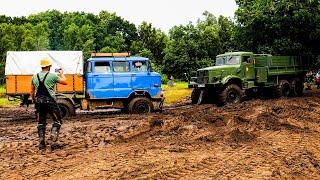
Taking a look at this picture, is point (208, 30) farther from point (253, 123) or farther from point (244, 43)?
point (253, 123)

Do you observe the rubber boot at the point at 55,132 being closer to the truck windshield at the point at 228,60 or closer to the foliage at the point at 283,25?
the truck windshield at the point at 228,60

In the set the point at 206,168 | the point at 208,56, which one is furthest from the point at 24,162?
the point at 208,56

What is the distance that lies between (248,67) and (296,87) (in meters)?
3.66

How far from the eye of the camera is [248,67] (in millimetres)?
22000

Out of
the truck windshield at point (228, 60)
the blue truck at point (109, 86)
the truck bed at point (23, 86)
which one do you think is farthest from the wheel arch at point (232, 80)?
the truck bed at point (23, 86)

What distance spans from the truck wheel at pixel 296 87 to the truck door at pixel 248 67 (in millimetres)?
2953

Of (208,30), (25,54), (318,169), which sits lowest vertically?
(318,169)

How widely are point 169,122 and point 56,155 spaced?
499cm

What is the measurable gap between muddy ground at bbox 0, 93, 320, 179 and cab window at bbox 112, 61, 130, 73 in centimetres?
372

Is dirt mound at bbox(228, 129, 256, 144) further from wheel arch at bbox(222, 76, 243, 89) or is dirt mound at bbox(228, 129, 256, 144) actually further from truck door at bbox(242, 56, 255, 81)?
truck door at bbox(242, 56, 255, 81)

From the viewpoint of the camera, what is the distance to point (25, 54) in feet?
58.0

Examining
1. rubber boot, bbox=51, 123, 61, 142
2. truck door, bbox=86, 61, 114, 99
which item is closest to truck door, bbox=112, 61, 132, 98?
truck door, bbox=86, 61, 114, 99

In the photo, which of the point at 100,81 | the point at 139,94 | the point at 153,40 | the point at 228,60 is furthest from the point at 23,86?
the point at 153,40

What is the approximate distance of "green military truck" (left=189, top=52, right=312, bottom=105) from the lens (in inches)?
830
